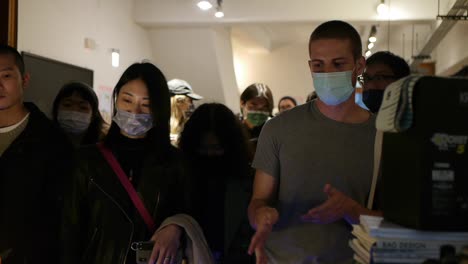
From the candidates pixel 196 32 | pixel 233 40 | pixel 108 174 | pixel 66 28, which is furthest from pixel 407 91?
pixel 233 40

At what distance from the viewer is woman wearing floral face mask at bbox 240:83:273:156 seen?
338 centimetres

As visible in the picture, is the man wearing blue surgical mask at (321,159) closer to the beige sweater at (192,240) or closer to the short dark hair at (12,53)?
the beige sweater at (192,240)

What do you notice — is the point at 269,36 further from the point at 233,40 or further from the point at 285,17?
the point at 285,17

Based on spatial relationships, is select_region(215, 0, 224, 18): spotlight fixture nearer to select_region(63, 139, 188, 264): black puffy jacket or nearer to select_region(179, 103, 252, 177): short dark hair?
select_region(179, 103, 252, 177): short dark hair

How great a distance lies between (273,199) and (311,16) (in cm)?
567

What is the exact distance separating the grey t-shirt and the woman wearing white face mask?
1.43 m

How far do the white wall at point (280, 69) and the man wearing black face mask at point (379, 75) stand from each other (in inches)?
372

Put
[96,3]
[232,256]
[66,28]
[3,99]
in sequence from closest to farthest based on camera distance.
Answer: [3,99], [232,256], [66,28], [96,3]

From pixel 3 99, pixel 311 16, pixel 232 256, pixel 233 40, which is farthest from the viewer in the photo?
pixel 233 40

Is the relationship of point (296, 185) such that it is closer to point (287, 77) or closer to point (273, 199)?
point (273, 199)

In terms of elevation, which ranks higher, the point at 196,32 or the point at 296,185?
the point at 196,32

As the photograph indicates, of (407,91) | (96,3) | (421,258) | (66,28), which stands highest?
(96,3)

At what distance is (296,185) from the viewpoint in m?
1.67

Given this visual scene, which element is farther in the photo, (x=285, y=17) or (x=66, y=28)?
(x=285, y=17)
